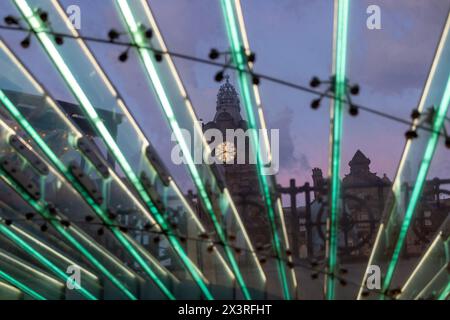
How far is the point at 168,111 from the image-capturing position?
12039 mm

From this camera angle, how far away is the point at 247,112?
38.5 ft

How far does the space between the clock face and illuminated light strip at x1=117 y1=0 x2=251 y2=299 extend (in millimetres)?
12121

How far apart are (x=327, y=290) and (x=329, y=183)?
274 inches

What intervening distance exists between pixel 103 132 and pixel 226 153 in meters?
19.1

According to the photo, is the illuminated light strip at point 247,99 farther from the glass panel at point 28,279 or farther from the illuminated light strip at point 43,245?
the glass panel at point 28,279

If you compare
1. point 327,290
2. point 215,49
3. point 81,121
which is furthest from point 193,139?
point 327,290

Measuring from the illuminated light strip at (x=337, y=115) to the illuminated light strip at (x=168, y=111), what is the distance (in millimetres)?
2479

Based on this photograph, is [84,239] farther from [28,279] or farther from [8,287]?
[8,287]

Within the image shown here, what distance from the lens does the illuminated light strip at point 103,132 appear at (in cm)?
1001

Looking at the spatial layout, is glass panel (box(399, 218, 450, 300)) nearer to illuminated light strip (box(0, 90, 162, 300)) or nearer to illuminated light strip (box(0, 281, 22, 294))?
illuminated light strip (box(0, 90, 162, 300))

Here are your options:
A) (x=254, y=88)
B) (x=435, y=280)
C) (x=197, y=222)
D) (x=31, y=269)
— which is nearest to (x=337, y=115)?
(x=254, y=88)

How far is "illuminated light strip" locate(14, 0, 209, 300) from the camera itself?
32.8 feet

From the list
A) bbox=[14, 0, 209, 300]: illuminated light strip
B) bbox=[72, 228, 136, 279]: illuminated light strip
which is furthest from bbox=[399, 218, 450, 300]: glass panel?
bbox=[72, 228, 136, 279]: illuminated light strip
